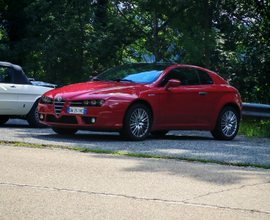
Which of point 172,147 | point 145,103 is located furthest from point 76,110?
point 172,147

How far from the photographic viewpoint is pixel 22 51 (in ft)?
115

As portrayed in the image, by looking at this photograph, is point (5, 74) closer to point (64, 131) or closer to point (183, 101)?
point (64, 131)

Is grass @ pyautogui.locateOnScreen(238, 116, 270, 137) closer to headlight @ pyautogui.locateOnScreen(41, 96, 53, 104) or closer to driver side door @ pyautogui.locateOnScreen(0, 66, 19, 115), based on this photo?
headlight @ pyautogui.locateOnScreen(41, 96, 53, 104)

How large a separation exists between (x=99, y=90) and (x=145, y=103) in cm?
94

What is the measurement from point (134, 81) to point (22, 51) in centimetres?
2582

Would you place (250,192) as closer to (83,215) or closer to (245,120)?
(83,215)

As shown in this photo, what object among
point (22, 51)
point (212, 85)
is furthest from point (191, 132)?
point (22, 51)

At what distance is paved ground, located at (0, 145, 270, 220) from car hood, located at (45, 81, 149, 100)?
2240 millimetres

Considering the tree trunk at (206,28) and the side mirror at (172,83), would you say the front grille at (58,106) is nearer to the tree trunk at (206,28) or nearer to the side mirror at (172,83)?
the side mirror at (172,83)

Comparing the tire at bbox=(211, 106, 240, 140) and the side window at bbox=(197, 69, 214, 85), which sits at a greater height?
the side window at bbox=(197, 69, 214, 85)

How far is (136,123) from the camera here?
990 cm

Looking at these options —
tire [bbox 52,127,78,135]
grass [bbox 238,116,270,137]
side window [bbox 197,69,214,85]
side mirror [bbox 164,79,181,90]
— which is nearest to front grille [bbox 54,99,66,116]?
tire [bbox 52,127,78,135]

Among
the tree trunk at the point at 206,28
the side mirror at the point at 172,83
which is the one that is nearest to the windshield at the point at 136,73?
the side mirror at the point at 172,83

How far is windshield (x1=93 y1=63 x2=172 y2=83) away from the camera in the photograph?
10584mm
